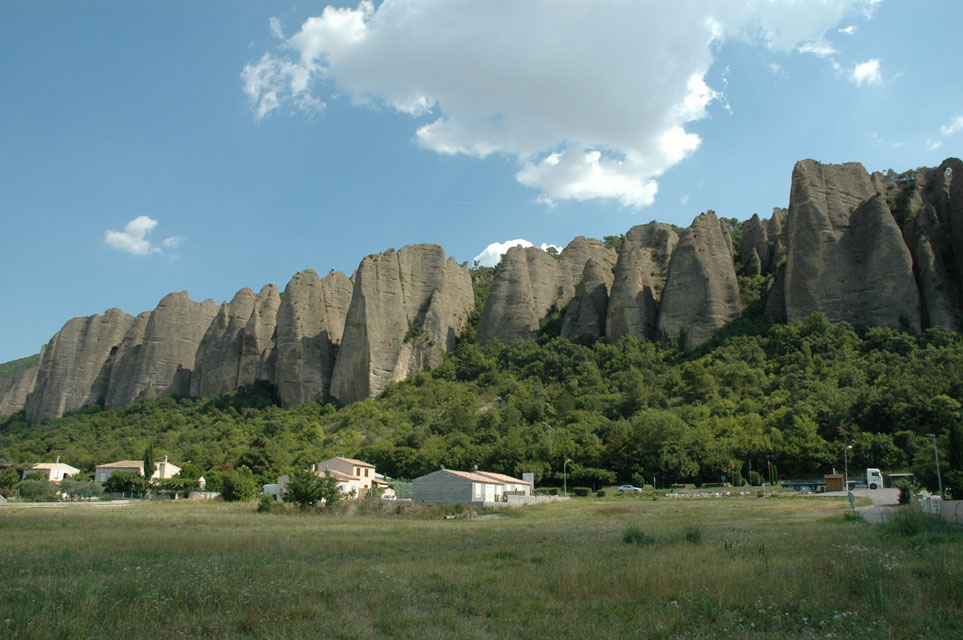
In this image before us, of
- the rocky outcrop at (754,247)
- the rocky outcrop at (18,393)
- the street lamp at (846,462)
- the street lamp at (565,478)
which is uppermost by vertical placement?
the rocky outcrop at (754,247)

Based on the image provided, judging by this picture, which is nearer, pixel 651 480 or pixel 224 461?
pixel 651 480

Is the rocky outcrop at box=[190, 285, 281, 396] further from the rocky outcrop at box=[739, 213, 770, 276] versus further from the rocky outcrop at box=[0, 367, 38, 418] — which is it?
the rocky outcrop at box=[739, 213, 770, 276]

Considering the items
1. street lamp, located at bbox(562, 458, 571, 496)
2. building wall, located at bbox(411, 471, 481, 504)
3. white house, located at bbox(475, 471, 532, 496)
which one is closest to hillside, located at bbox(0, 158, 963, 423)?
street lamp, located at bbox(562, 458, 571, 496)

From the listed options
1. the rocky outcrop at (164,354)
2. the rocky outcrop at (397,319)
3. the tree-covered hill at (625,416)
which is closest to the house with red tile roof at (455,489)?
the tree-covered hill at (625,416)

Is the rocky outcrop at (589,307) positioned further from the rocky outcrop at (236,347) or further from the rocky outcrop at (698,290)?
the rocky outcrop at (236,347)

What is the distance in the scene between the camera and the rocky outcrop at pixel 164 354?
325ft

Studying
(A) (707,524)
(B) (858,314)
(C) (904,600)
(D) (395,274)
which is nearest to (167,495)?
(D) (395,274)

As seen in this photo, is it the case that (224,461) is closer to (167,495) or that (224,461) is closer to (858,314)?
(167,495)

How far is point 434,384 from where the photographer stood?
253ft

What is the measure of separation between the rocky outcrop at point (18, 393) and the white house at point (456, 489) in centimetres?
9908

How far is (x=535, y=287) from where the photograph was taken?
91750mm

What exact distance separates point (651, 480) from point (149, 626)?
51.8 meters

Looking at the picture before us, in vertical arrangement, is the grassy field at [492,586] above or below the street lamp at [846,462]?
below

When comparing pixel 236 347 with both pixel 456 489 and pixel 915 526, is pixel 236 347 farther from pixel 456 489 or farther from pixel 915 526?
pixel 915 526
